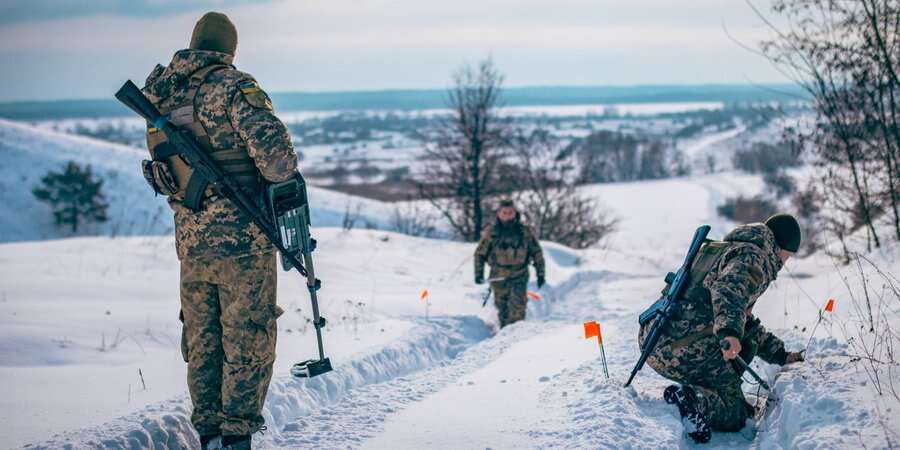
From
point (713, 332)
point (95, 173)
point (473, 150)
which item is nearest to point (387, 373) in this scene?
point (713, 332)

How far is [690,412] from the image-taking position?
5023 millimetres

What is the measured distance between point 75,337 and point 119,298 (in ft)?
6.50

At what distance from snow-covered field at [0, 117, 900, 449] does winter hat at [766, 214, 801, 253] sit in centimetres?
89

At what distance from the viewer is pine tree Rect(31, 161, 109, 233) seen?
181ft

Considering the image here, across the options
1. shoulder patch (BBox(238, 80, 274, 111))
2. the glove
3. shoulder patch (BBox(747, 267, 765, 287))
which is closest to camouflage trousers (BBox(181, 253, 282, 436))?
shoulder patch (BBox(238, 80, 274, 111))

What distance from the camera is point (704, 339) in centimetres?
504

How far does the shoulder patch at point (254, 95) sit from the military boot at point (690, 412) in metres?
3.38

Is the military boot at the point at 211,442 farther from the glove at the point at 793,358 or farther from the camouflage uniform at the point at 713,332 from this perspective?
the glove at the point at 793,358

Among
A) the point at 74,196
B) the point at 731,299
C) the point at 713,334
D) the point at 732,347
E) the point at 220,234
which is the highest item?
the point at 220,234

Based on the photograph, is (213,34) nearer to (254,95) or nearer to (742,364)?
(254,95)

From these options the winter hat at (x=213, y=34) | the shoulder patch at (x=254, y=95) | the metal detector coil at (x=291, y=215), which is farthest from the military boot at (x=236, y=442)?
the winter hat at (x=213, y=34)

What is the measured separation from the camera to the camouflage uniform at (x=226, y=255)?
14.2 feet

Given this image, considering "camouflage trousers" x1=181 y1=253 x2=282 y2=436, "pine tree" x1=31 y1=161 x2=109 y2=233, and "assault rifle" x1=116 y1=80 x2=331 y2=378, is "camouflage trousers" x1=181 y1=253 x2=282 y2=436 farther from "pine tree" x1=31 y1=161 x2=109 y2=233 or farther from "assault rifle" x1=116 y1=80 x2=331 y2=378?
"pine tree" x1=31 y1=161 x2=109 y2=233

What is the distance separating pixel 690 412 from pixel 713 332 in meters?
0.59
